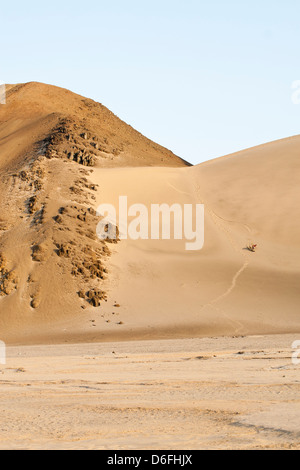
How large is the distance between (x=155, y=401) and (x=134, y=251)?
22055 millimetres

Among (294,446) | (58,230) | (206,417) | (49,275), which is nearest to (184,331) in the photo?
(49,275)

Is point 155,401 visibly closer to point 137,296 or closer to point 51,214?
point 137,296

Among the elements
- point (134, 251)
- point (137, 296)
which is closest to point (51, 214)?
point (134, 251)

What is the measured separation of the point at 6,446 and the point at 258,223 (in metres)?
28.0

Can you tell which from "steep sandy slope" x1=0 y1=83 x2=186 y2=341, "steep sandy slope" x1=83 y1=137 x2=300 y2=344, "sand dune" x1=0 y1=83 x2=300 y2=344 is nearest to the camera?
"steep sandy slope" x1=83 y1=137 x2=300 y2=344

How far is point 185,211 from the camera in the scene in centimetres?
3569

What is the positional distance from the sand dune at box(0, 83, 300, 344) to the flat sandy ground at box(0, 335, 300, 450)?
8.77 m

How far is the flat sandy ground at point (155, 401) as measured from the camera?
7.18 m

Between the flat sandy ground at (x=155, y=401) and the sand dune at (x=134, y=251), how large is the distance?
→ 8.77 metres

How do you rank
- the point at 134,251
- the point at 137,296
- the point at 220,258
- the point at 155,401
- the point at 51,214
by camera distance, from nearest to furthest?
the point at 155,401
the point at 137,296
the point at 220,258
the point at 134,251
the point at 51,214

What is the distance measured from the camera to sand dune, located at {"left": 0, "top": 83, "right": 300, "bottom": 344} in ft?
83.1

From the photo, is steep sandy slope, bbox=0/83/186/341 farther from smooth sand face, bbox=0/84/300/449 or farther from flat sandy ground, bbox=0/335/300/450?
flat sandy ground, bbox=0/335/300/450

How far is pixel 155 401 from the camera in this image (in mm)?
9492

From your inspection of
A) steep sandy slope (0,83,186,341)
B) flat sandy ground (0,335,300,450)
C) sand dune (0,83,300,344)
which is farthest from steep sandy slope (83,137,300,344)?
flat sandy ground (0,335,300,450)
